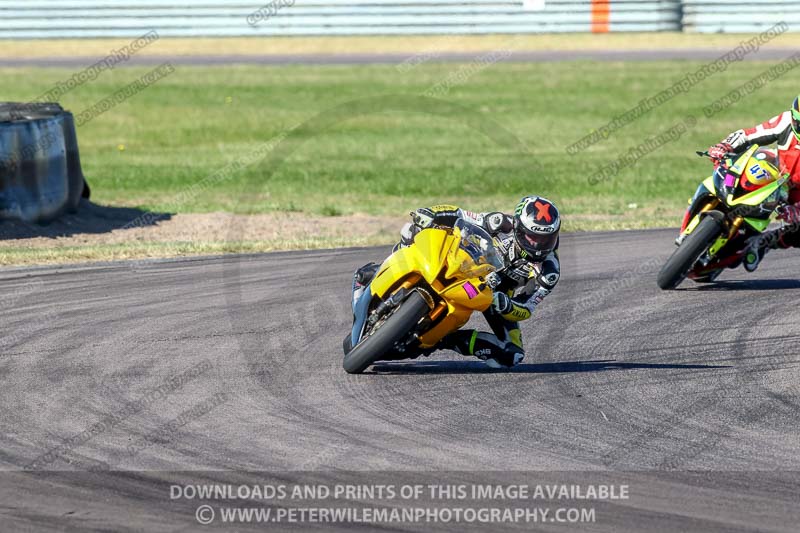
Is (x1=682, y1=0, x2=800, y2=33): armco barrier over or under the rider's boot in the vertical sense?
under

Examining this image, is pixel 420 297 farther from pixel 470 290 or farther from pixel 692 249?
pixel 692 249

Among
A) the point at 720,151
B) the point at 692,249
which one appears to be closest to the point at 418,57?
the point at 720,151

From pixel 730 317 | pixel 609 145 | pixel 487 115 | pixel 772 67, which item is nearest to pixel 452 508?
pixel 730 317

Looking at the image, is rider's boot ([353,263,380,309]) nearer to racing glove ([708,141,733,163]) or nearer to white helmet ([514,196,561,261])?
white helmet ([514,196,561,261])

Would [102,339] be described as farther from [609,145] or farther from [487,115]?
[487,115]

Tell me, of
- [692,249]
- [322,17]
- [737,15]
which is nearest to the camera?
[692,249]

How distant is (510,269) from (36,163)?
8673 millimetres

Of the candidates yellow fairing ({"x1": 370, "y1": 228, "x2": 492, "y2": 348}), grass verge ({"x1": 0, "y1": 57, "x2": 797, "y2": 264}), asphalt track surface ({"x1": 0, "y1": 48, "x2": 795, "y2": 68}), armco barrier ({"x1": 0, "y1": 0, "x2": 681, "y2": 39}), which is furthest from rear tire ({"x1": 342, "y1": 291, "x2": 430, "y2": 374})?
armco barrier ({"x1": 0, "y1": 0, "x2": 681, "y2": 39})

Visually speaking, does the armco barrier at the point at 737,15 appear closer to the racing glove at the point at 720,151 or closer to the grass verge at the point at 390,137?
the grass verge at the point at 390,137

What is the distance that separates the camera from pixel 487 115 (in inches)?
1133

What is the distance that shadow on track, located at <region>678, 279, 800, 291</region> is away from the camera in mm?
12703

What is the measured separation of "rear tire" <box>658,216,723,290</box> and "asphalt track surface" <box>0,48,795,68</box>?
83.4 ft

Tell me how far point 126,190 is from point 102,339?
11266mm

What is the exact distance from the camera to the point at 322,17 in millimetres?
42281
